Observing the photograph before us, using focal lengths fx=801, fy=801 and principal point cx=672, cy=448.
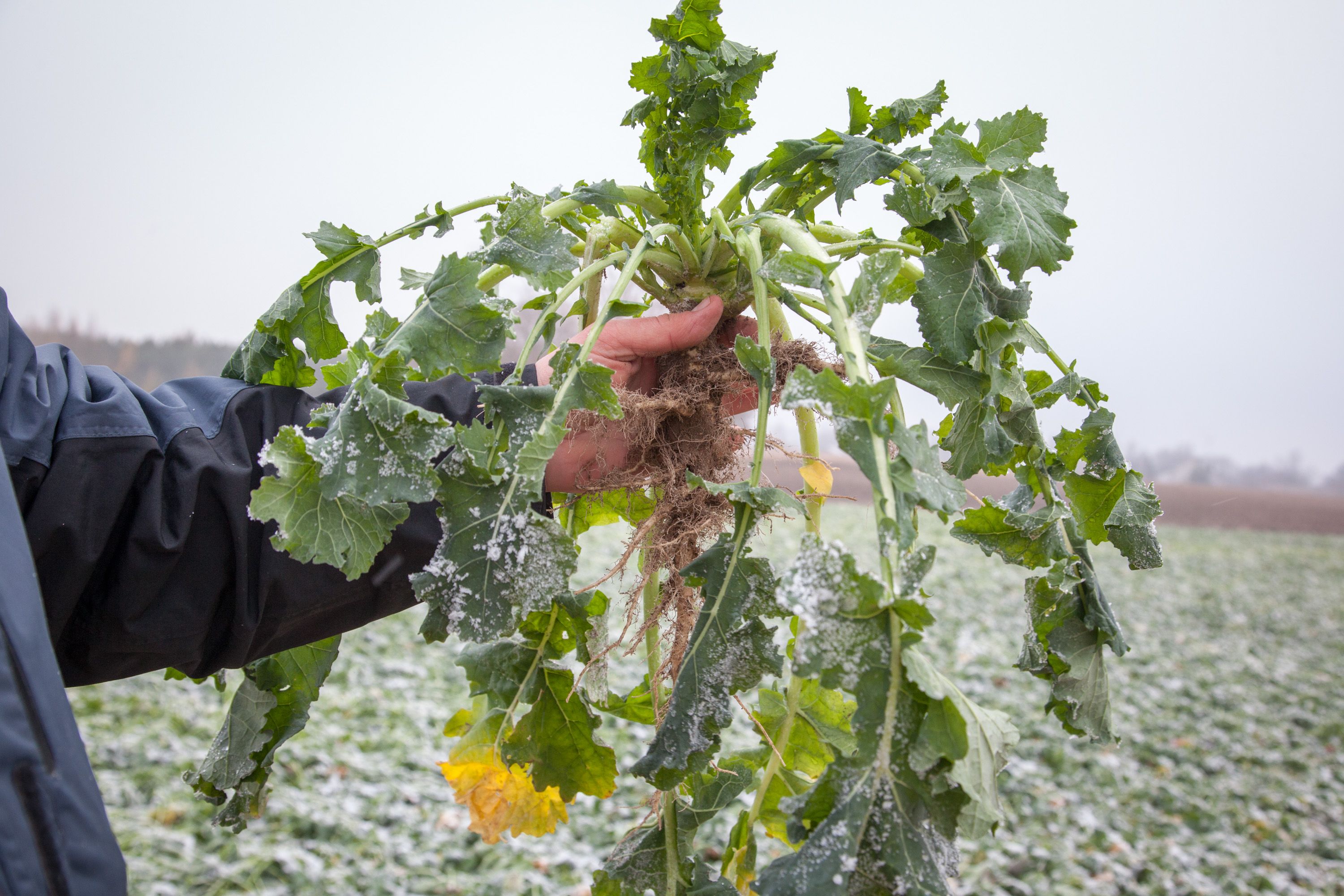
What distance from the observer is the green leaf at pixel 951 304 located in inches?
37.9

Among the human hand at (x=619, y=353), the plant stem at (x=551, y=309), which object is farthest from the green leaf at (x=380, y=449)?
the human hand at (x=619, y=353)

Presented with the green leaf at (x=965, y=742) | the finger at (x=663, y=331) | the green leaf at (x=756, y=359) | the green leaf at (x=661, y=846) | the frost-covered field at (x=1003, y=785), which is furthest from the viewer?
the frost-covered field at (x=1003, y=785)

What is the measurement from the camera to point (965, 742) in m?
0.67

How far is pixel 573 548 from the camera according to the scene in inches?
33.2

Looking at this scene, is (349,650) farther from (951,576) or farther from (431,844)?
(951,576)

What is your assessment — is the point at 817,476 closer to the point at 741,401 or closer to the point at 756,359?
the point at 741,401

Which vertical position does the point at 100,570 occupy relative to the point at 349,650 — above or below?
above

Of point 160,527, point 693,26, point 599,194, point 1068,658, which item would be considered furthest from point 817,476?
point 160,527

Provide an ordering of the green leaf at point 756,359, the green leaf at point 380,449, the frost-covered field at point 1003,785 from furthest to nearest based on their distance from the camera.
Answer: the frost-covered field at point 1003,785 → the green leaf at point 756,359 → the green leaf at point 380,449

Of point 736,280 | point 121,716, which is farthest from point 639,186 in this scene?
point 121,716

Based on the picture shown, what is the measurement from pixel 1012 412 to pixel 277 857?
289cm

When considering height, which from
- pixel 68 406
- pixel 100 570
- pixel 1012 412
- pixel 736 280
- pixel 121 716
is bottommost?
pixel 121 716

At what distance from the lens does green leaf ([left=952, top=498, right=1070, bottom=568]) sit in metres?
1.00

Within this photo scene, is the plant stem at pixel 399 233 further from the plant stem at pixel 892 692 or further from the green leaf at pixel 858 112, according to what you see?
the plant stem at pixel 892 692
